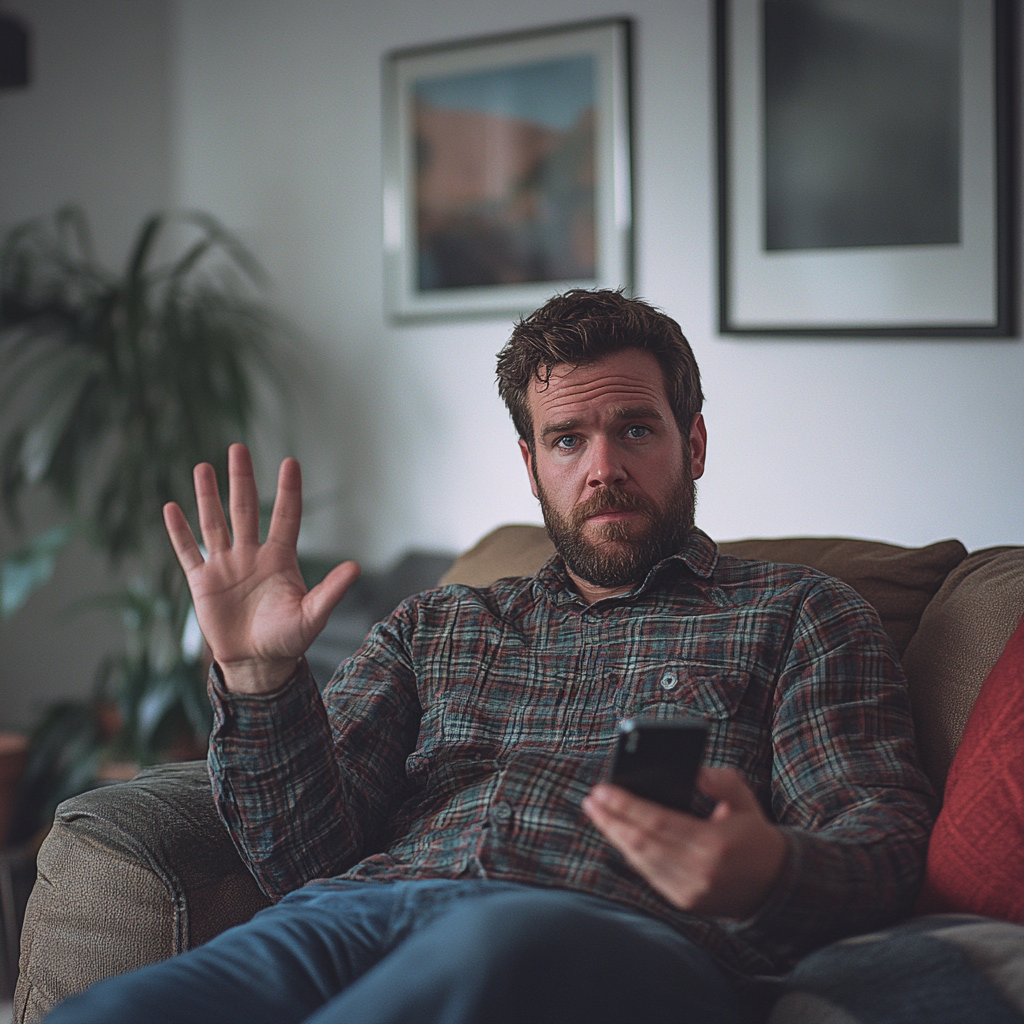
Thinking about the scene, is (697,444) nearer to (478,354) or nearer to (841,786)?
(841,786)

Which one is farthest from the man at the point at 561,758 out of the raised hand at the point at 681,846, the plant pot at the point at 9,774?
the plant pot at the point at 9,774

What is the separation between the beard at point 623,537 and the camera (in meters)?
1.44

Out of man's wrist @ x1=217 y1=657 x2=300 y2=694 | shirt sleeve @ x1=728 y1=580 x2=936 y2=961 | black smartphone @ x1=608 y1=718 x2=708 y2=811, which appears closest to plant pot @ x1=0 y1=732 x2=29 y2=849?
man's wrist @ x1=217 y1=657 x2=300 y2=694

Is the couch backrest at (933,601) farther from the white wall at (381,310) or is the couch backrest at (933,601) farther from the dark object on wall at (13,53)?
the dark object on wall at (13,53)

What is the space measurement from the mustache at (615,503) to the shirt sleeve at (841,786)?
0.75 ft

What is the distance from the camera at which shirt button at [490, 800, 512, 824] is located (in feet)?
4.01

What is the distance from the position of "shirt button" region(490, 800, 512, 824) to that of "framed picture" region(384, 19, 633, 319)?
149 centimetres

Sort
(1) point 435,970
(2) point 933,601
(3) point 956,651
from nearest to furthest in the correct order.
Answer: (1) point 435,970 → (3) point 956,651 → (2) point 933,601

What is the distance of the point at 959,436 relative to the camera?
208cm

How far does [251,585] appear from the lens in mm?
1253

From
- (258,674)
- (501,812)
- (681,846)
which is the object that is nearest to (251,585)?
(258,674)

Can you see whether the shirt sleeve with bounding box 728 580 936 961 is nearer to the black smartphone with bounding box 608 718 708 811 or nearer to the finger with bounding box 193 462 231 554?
the black smartphone with bounding box 608 718 708 811

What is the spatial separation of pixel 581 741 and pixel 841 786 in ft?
0.96

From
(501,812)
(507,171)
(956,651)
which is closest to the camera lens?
(501,812)
